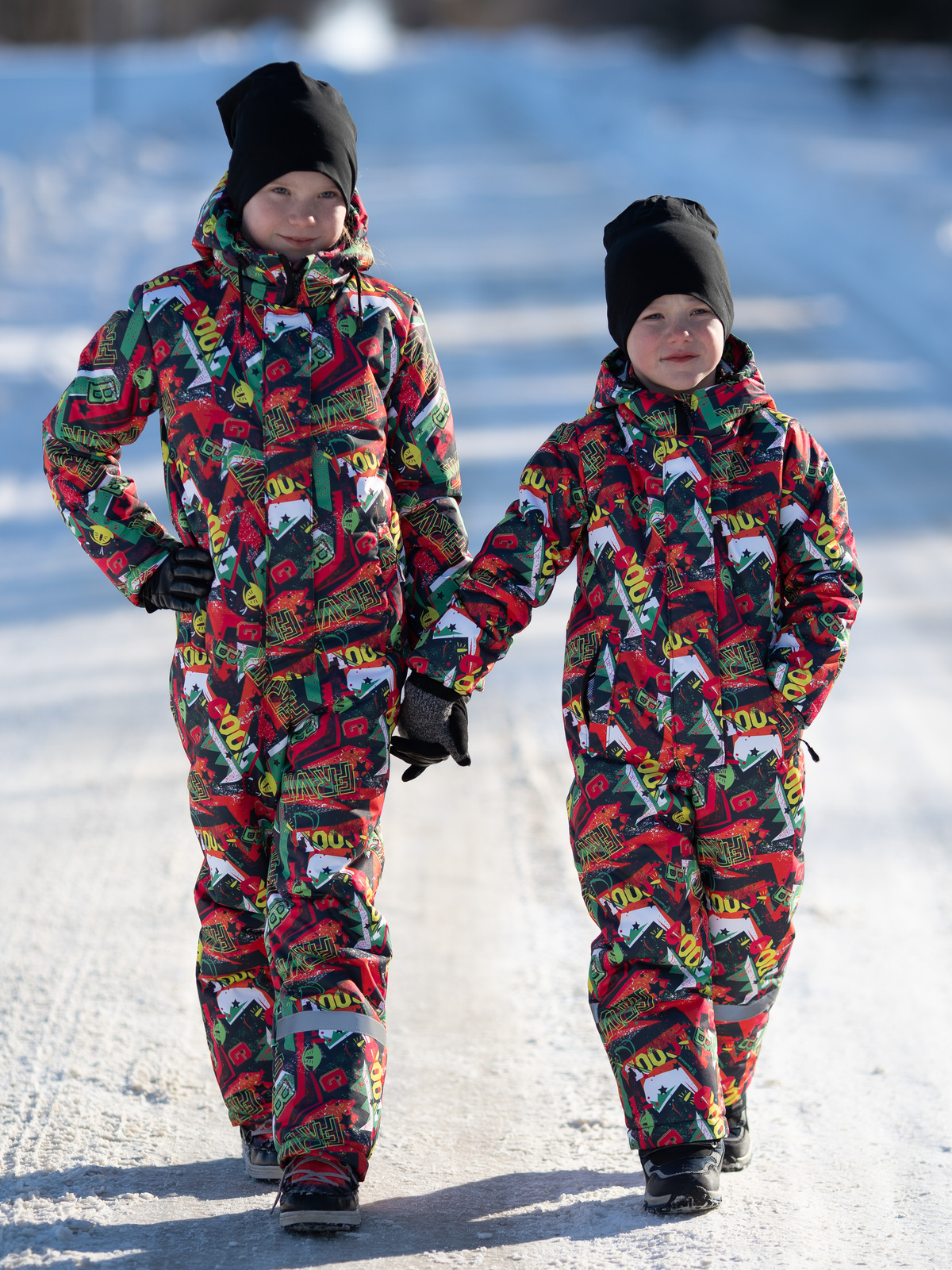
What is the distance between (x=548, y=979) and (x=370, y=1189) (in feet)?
3.07

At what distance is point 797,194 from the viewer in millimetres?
18016

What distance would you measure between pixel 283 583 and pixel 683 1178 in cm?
127

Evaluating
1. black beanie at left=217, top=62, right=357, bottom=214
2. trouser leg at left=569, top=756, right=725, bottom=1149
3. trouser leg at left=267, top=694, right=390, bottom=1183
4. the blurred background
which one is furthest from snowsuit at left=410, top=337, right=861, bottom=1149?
the blurred background

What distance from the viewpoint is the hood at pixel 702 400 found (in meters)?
2.70

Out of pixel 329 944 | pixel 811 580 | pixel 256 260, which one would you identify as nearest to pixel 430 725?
pixel 329 944

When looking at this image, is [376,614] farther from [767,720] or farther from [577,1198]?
[577,1198]

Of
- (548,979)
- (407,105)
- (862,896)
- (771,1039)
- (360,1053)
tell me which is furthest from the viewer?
(407,105)

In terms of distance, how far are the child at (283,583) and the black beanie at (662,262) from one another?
0.42 m

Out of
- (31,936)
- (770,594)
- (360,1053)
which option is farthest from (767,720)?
(31,936)

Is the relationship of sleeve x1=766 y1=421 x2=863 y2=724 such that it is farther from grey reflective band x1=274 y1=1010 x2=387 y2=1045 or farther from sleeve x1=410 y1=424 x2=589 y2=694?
grey reflective band x1=274 y1=1010 x2=387 y2=1045

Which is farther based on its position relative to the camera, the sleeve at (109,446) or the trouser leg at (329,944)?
the sleeve at (109,446)

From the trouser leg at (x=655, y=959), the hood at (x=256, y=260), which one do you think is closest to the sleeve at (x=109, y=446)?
the hood at (x=256, y=260)

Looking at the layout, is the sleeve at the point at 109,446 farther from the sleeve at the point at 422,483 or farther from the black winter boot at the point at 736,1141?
the black winter boot at the point at 736,1141

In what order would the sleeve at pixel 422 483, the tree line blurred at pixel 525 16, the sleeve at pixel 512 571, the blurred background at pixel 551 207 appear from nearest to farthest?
the sleeve at pixel 512 571
the sleeve at pixel 422 483
the blurred background at pixel 551 207
the tree line blurred at pixel 525 16
